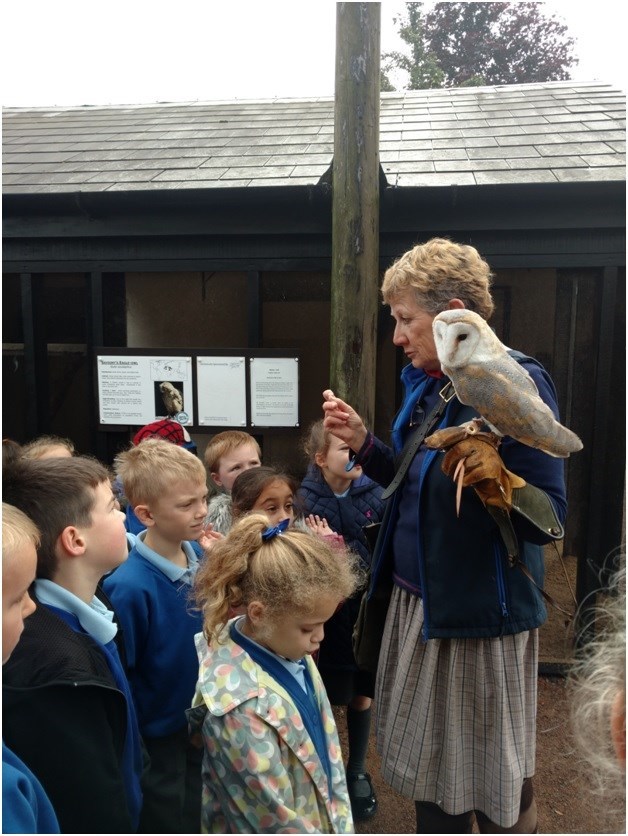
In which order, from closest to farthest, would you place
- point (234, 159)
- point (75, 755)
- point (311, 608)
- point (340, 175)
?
point (75, 755), point (311, 608), point (340, 175), point (234, 159)

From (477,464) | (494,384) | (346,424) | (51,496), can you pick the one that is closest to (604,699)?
(477,464)

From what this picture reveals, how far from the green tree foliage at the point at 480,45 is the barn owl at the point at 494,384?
69.2 ft

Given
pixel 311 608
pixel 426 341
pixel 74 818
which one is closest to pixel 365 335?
pixel 426 341

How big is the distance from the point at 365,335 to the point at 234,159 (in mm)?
1811

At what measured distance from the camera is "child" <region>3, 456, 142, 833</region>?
1.38 meters

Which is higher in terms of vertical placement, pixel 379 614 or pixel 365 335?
pixel 365 335

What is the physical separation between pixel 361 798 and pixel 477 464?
6.39 feet

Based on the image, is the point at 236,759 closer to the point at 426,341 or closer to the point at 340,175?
the point at 426,341

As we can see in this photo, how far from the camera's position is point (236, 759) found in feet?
4.84

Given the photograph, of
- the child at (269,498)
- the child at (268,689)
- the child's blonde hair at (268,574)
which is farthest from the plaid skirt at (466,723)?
the child at (269,498)

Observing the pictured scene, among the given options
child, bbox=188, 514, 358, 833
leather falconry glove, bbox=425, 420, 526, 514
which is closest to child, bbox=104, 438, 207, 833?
child, bbox=188, 514, 358, 833

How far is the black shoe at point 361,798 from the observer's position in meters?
2.72

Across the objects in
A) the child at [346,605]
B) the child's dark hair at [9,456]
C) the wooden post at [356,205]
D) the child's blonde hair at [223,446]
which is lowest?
the child at [346,605]

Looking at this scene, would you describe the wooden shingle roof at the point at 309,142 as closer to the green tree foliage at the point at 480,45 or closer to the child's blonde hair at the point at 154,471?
the child's blonde hair at the point at 154,471
